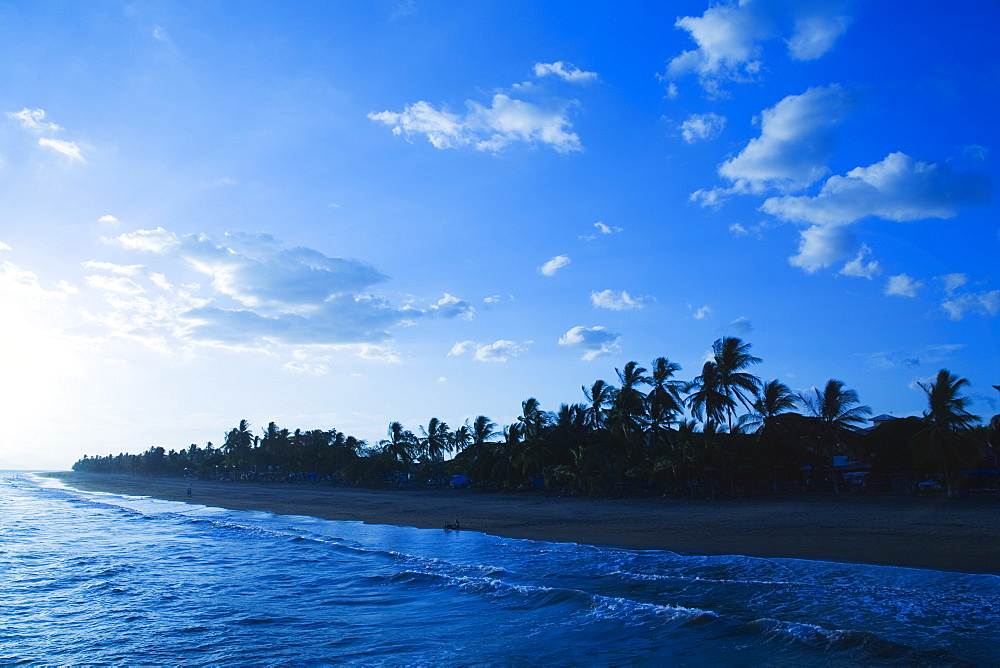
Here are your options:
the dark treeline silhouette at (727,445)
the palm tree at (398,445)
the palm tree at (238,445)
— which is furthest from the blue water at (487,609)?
the palm tree at (238,445)

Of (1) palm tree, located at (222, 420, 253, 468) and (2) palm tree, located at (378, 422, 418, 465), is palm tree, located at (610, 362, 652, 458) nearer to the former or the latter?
(2) palm tree, located at (378, 422, 418, 465)

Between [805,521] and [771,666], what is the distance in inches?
665

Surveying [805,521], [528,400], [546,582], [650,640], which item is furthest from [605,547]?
[528,400]

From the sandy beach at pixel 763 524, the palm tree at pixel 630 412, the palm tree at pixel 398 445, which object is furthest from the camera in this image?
the palm tree at pixel 398 445

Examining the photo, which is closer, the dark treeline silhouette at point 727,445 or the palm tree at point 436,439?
the dark treeline silhouette at point 727,445

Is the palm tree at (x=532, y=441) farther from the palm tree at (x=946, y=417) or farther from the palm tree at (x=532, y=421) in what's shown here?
the palm tree at (x=946, y=417)

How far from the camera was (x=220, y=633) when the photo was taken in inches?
459

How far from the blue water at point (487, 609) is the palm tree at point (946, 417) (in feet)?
64.9

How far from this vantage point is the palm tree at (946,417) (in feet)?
99.1

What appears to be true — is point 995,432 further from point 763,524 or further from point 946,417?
point 763,524

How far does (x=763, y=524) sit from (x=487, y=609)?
49.6 ft

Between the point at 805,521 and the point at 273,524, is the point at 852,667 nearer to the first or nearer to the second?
the point at 805,521

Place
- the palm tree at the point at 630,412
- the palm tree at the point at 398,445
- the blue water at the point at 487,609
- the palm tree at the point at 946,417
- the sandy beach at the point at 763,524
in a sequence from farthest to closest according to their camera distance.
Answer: the palm tree at the point at 398,445
the palm tree at the point at 630,412
the palm tree at the point at 946,417
the sandy beach at the point at 763,524
the blue water at the point at 487,609

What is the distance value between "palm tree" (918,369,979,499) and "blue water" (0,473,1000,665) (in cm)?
1978
